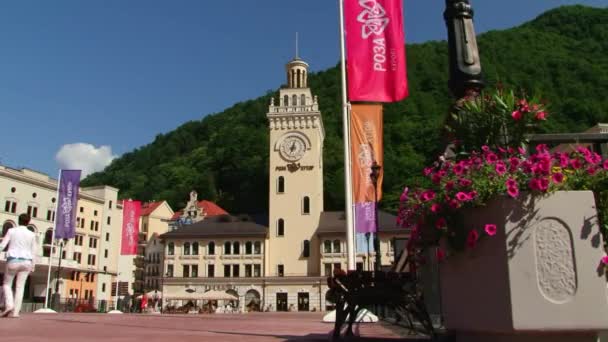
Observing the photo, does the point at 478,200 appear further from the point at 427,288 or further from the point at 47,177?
the point at 47,177

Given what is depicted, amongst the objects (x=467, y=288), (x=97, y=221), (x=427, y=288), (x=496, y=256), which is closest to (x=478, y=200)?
(x=496, y=256)

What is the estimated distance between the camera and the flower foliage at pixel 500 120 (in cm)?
457

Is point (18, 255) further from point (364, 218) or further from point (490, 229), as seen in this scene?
point (364, 218)

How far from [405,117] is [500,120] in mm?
95191

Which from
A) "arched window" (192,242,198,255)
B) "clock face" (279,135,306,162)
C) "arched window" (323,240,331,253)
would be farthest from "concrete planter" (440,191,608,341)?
"arched window" (192,242,198,255)

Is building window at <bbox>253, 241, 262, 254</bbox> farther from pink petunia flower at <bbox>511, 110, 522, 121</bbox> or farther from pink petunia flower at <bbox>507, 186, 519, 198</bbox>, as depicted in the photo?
pink petunia flower at <bbox>507, 186, 519, 198</bbox>

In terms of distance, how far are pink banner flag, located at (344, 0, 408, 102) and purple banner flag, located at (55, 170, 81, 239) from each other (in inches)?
1202

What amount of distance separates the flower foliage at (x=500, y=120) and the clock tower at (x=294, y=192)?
182ft

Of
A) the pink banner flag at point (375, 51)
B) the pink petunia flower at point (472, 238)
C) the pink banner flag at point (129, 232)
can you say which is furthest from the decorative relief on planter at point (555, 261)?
the pink banner flag at point (129, 232)

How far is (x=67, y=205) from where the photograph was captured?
36938 mm

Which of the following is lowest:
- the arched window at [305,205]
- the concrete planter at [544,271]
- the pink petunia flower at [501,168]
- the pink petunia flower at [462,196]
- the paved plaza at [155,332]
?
the paved plaza at [155,332]

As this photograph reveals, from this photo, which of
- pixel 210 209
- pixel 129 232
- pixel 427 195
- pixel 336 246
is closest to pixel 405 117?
pixel 210 209

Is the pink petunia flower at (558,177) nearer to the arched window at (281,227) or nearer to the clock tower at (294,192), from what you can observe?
the clock tower at (294,192)

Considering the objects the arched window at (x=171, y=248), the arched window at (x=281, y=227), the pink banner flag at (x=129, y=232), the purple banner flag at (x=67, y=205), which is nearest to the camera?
the purple banner flag at (x=67, y=205)
